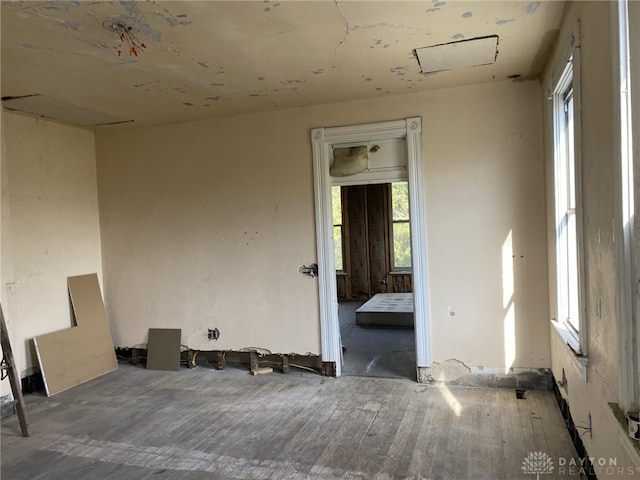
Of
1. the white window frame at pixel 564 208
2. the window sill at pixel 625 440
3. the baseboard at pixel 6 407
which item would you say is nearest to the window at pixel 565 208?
the white window frame at pixel 564 208

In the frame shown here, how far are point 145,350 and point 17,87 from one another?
306 cm

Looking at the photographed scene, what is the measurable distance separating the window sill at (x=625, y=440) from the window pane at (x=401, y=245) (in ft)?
23.1

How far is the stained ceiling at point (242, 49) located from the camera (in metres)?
2.45

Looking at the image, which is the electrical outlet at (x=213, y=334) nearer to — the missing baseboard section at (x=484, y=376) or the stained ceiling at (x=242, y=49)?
the missing baseboard section at (x=484, y=376)

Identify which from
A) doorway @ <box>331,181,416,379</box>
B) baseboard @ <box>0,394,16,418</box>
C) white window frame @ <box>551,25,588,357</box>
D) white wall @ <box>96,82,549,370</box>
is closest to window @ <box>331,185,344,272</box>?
doorway @ <box>331,181,416,379</box>

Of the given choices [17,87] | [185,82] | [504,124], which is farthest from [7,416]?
[504,124]

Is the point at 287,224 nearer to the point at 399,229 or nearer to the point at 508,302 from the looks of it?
the point at 508,302

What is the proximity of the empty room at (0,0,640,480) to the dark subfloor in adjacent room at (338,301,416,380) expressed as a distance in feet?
0.15

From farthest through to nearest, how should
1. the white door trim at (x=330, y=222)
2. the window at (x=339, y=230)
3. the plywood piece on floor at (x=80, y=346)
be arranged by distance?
the window at (x=339, y=230) < the plywood piece on floor at (x=80, y=346) < the white door trim at (x=330, y=222)

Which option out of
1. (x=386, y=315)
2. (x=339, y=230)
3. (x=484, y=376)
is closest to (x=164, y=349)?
(x=386, y=315)

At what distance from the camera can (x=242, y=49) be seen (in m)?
2.97

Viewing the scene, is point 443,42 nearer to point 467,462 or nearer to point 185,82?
point 185,82

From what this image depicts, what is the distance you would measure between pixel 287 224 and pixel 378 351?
1945mm

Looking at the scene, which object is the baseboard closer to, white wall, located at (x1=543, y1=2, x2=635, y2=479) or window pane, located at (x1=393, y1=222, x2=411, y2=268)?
white wall, located at (x1=543, y1=2, x2=635, y2=479)
